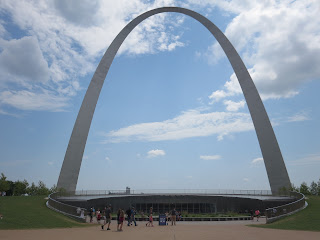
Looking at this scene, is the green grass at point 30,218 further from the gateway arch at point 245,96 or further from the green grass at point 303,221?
the gateway arch at point 245,96

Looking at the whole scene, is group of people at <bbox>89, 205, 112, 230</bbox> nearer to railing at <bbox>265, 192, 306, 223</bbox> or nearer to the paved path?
the paved path

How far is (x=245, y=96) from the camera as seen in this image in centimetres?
4431

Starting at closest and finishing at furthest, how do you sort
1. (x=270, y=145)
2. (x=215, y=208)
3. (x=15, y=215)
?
(x=15, y=215) < (x=215, y=208) < (x=270, y=145)

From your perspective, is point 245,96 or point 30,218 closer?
point 30,218

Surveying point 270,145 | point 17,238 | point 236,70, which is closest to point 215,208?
point 270,145

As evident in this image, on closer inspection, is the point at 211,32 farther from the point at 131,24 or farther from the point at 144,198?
the point at 144,198

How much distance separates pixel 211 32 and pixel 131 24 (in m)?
14.5

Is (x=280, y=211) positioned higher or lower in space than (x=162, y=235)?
higher

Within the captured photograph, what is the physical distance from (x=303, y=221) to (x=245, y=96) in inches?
1158

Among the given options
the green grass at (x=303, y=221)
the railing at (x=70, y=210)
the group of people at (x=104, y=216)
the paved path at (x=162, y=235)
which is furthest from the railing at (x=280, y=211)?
the railing at (x=70, y=210)

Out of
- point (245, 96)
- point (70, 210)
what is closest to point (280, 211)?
point (70, 210)

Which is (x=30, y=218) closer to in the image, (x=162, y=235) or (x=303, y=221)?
(x=162, y=235)

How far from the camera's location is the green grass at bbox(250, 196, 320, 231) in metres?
15.5

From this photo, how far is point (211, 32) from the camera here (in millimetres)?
Answer: 48156
